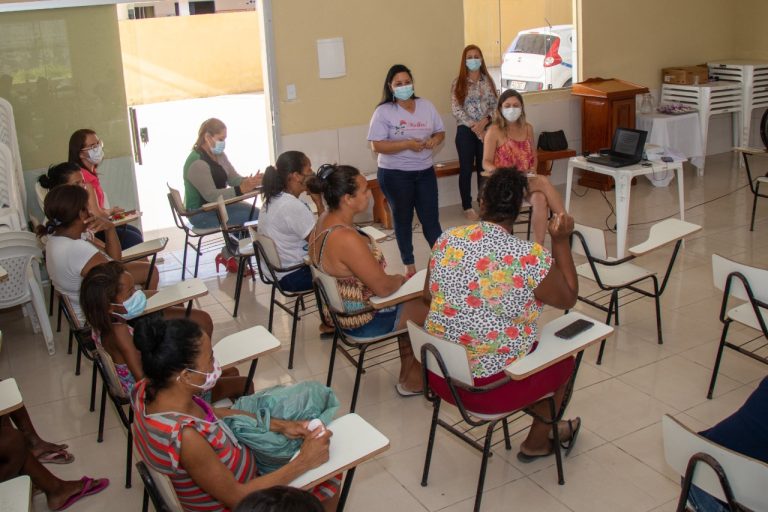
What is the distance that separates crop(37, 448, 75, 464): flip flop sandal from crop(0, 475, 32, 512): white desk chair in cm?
128

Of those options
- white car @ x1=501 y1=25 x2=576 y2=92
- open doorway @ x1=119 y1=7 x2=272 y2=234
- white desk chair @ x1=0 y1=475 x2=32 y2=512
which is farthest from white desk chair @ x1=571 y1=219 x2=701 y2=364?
open doorway @ x1=119 y1=7 x2=272 y2=234

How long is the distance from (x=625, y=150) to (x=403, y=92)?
182 cm

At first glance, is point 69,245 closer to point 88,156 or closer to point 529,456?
point 88,156

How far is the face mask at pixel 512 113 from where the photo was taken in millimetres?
5848

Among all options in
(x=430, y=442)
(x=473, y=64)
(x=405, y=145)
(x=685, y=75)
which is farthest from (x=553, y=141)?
(x=430, y=442)

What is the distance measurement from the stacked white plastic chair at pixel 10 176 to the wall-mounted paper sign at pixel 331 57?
2.61 metres

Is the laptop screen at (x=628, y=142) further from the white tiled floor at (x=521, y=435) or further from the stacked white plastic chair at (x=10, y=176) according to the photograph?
the stacked white plastic chair at (x=10, y=176)

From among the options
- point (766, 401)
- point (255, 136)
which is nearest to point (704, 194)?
point (766, 401)

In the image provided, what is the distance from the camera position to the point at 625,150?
240 inches

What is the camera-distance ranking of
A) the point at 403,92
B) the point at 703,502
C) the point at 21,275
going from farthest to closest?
the point at 403,92
the point at 21,275
the point at 703,502

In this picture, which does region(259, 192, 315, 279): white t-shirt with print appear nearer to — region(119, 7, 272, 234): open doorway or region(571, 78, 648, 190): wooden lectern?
region(571, 78, 648, 190): wooden lectern

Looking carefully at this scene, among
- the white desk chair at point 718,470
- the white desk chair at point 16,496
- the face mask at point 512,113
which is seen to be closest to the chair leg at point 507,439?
the white desk chair at point 718,470

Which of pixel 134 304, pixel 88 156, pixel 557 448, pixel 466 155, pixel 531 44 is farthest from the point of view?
pixel 531 44

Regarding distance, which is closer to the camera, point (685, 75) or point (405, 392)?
point (405, 392)
